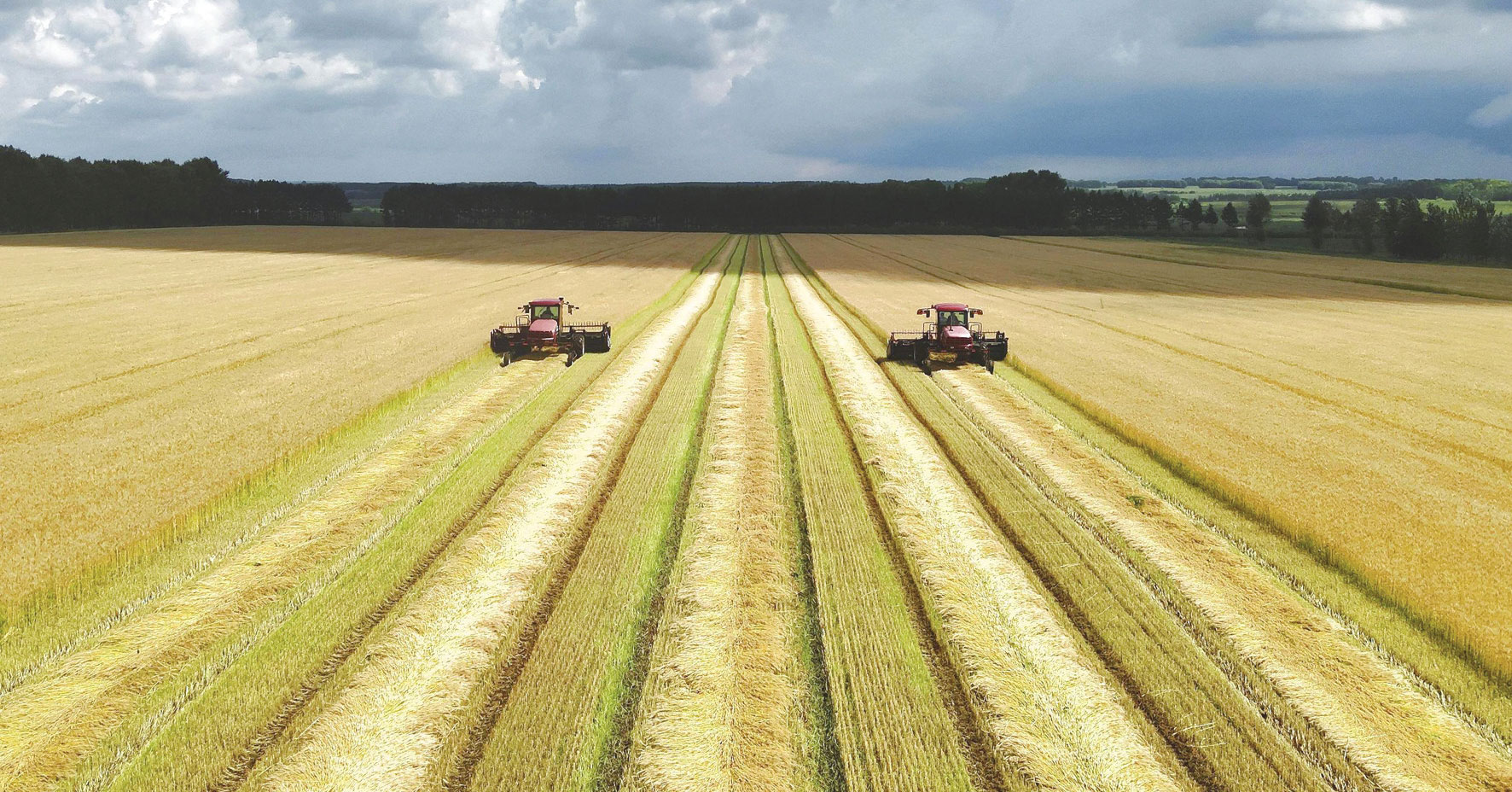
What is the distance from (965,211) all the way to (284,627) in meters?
149

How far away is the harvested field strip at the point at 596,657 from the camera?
6.25 metres

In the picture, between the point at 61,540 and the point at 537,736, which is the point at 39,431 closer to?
the point at 61,540

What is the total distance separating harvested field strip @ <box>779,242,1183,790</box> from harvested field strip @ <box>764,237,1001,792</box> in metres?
0.32

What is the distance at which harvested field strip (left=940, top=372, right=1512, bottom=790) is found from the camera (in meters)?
6.38

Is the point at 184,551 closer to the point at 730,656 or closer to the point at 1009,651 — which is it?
the point at 730,656

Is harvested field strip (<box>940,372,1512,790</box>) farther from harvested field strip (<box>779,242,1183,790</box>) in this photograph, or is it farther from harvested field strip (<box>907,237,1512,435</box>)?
harvested field strip (<box>907,237,1512,435</box>)

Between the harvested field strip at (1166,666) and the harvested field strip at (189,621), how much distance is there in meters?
9.31

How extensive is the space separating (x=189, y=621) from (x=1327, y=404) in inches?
934

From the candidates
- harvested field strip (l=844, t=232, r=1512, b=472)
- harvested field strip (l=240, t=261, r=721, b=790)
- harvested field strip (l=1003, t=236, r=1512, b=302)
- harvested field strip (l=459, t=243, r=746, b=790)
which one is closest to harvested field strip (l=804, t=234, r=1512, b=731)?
harvested field strip (l=844, t=232, r=1512, b=472)

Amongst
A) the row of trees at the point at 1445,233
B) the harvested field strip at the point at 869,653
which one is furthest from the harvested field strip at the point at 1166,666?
the row of trees at the point at 1445,233

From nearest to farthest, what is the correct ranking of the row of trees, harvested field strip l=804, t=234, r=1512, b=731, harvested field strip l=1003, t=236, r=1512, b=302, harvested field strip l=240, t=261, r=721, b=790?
1. harvested field strip l=240, t=261, r=721, b=790
2. harvested field strip l=804, t=234, r=1512, b=731
3. harvested field strip l=1003, t=236, r=1512, b=302
4. the row of trees

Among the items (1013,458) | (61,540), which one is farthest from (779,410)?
(61,540)

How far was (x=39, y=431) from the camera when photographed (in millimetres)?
15070

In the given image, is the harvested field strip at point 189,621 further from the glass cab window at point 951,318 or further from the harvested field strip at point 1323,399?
the harvested field strip at point 1323,399
